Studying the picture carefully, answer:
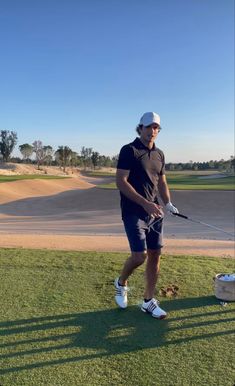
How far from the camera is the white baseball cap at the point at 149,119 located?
4066mm

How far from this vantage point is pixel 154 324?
399cm

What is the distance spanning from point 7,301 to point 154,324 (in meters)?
1.59

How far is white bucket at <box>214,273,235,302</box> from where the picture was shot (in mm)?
4531

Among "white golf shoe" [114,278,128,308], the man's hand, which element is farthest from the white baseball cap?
"white golf shoe" [114,278,128,308]

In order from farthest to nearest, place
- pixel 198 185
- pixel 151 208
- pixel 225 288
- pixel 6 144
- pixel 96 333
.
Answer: pixel 6 144 → pixel 198 185 → pixel 225 288 → pixel 151 208 → pixel 96 333

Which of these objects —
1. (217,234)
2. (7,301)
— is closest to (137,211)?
(7,301)

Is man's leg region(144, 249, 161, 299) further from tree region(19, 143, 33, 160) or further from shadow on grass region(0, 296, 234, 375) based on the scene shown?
tree region(19, 143, 33, 160)

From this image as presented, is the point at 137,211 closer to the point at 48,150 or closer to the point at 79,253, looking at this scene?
the point at 79,253

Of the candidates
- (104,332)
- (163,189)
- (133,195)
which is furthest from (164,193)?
(104,332)

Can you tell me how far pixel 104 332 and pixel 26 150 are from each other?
96.3 m

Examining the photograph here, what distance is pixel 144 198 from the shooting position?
398 centimetres

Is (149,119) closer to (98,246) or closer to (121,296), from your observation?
(121,296)

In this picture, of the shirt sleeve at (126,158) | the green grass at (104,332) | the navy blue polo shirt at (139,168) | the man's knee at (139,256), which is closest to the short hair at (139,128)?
the navy blue polo shirt at (139,168)

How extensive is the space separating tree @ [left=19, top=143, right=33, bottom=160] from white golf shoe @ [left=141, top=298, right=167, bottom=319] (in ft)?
308
